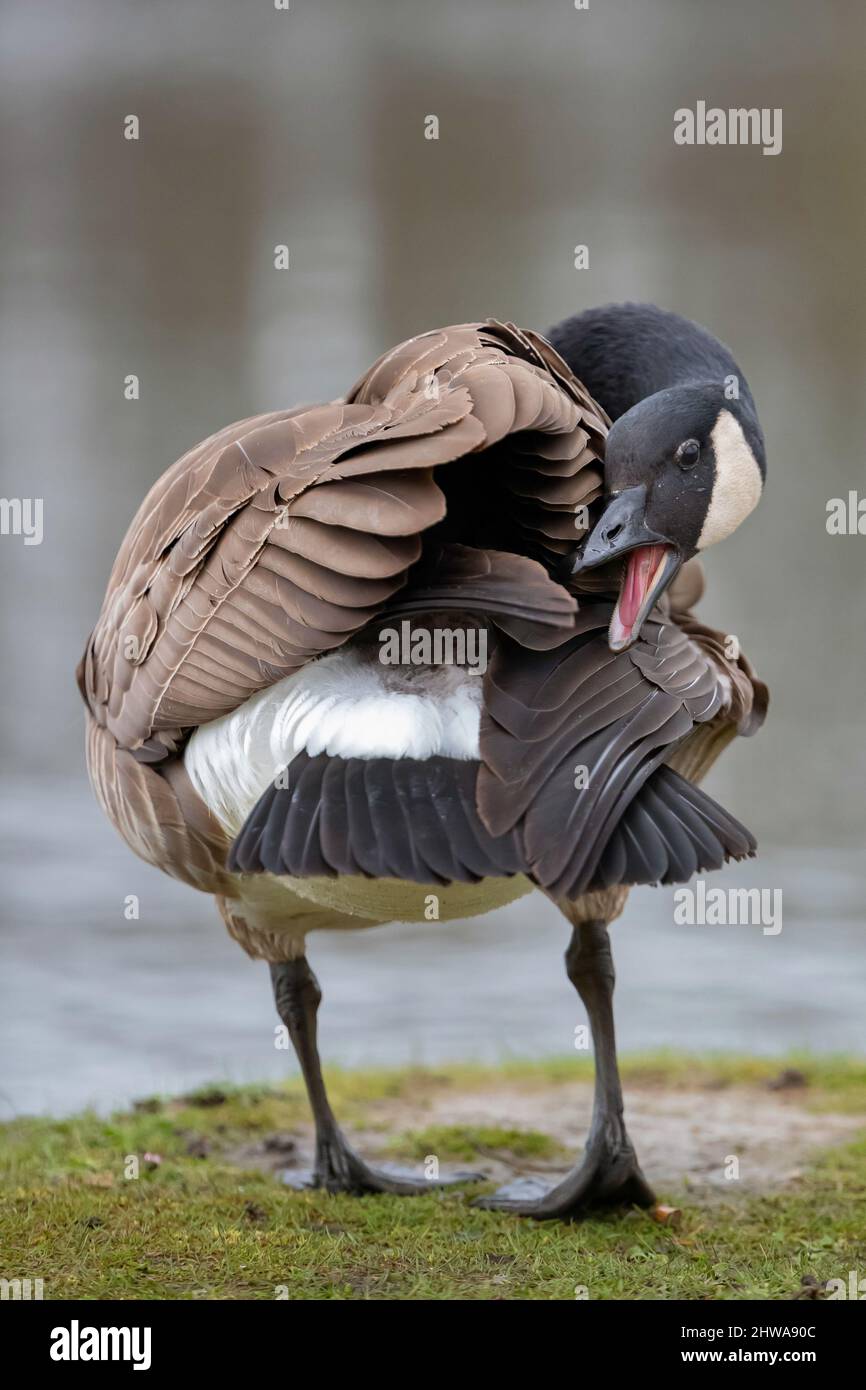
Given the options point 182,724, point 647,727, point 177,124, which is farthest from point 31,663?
point 177,124

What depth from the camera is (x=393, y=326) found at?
1323 centimetres

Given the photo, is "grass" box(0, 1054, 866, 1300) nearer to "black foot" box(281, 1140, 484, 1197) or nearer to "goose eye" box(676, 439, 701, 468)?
"black foot" box(281, 1140, 484, 1197)

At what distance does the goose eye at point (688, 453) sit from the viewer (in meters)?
4.01

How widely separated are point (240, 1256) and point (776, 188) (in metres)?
14.6

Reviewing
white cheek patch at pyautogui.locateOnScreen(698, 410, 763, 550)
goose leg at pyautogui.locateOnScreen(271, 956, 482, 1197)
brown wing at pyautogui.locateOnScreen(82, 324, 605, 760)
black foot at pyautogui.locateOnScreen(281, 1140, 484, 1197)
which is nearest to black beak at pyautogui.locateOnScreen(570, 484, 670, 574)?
Answer: brown wing at pyautogui.locateOnScreen(82, 324, 605, 760)

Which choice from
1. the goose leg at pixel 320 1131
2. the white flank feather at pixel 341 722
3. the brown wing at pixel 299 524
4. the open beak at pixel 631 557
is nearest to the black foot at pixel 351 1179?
the goose leg at pixel 320 1131

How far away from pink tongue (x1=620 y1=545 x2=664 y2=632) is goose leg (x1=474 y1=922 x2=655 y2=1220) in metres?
1.21

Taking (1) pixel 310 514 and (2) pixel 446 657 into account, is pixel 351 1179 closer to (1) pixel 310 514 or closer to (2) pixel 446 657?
(2) pixel 446 657

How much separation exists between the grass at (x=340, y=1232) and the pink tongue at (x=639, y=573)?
5.37 feet

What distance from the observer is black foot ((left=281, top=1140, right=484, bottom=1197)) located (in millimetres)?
4781

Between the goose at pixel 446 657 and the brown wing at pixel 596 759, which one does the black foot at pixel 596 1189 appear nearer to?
the goose at pixel 446 657

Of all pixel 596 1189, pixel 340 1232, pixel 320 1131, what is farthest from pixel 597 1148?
pixel 320 1131

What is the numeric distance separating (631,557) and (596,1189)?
1.79m

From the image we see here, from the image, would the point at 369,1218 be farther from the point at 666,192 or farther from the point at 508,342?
the point at 666,192
